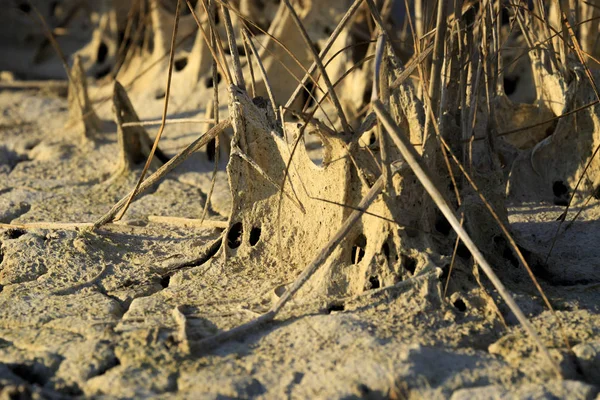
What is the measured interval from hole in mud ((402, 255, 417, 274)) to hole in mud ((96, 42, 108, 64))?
335 centimetres

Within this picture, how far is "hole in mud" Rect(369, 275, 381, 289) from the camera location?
2.19 metres

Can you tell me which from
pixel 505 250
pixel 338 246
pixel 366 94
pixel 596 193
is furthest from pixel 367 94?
pixel 338 246

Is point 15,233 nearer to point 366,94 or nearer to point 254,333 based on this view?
point 254,333

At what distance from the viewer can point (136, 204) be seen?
319cm

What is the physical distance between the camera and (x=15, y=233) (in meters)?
2.79

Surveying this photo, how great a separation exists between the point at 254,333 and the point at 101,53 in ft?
11.3

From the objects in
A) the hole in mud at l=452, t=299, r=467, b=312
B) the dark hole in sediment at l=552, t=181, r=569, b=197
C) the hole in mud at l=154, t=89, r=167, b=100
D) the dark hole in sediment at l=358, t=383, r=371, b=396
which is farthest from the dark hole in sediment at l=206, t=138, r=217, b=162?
the dark hole in sediment at l=358, t=383, r=371, b=396

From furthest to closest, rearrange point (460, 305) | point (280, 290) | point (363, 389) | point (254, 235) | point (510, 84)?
point (510, 84) → point (254, 235) → point (280, 290) → point (460, 305) → point (363, 389)

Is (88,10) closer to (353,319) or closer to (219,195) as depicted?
(219,195)

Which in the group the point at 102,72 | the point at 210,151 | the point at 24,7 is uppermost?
the point at 24,7

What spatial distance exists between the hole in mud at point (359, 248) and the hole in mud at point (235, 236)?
0.40 m

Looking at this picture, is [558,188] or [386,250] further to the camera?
[558,188]

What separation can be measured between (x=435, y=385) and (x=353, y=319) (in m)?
0.28

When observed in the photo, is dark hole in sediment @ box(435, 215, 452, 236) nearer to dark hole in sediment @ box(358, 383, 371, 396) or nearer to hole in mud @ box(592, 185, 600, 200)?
dark hole in sediment @ box(358, 383, 371, 396)
